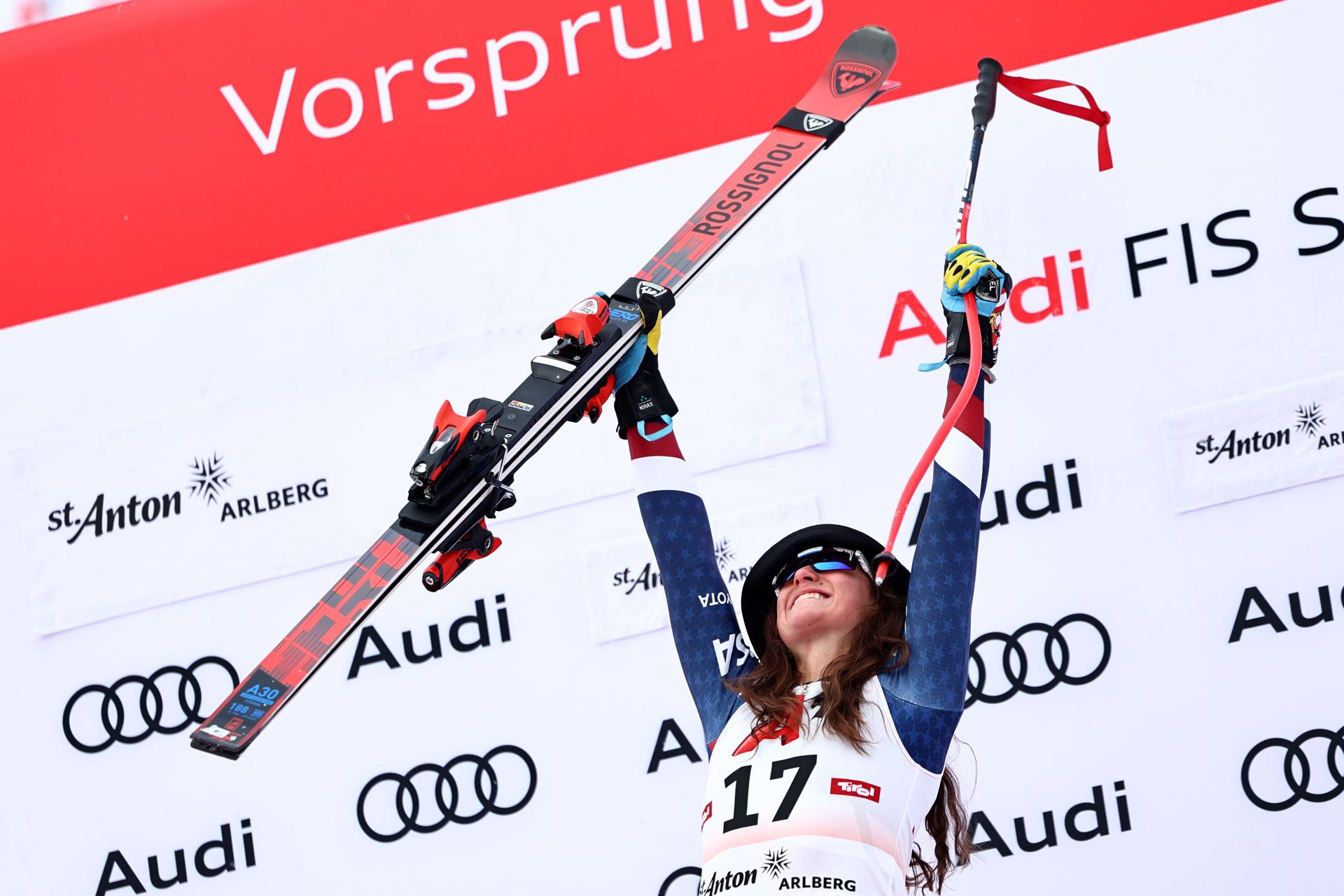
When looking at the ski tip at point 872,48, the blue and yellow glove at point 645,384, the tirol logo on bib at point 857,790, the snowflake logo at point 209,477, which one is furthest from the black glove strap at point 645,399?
the snowflake logo at point 209,477

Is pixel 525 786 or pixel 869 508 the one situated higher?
pixel 869 508

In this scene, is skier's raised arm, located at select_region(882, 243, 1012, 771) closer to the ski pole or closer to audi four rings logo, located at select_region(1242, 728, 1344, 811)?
the ski pole

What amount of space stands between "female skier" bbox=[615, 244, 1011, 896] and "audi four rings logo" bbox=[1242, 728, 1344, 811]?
0.92 meters

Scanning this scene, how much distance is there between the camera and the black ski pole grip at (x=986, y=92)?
2627mm

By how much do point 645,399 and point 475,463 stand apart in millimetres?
376

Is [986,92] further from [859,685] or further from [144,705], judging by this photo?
[144,705]

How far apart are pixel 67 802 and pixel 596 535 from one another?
52.5 inches

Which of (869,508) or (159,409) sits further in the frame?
(159,409)

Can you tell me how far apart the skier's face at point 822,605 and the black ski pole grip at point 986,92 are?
80 cm

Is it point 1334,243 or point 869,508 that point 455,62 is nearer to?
point 869,508

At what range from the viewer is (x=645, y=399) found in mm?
2518

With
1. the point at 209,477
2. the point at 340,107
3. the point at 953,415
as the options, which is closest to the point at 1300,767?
the point at 953,415

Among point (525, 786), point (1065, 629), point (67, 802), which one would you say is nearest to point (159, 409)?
point (67, 802)

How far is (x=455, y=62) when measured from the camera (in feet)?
11.8
